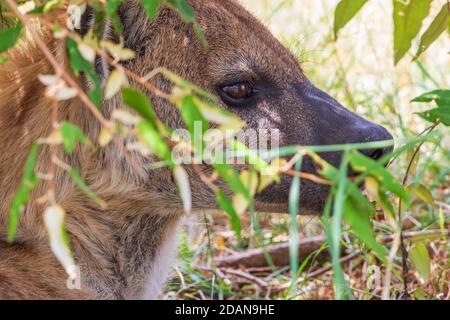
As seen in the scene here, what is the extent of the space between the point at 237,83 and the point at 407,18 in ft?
2.38

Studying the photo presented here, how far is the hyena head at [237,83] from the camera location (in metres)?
3.38

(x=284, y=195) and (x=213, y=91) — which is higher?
(x=213, y=91)

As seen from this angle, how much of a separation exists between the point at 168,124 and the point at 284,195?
0.53 m

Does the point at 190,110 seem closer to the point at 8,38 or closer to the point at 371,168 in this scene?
the point at 371,168

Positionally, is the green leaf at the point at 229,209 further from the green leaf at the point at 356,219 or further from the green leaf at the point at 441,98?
the green leaf at the point at 441,98

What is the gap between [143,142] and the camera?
7.35ft

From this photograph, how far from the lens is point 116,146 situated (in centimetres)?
333

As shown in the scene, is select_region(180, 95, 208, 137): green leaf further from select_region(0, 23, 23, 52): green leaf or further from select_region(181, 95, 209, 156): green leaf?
select_region(0, 23, 23, 52): green leaf

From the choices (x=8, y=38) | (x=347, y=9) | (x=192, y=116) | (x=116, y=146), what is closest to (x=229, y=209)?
(x=192, y=116)

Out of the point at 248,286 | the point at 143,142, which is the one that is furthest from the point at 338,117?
the point at 248,286

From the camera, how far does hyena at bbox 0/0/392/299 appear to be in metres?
3.31
